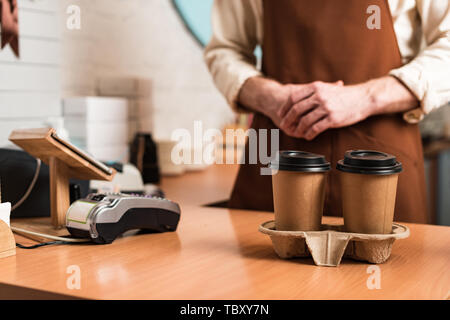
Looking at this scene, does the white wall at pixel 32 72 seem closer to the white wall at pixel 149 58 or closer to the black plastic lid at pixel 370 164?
the white wall at pixel 149 58

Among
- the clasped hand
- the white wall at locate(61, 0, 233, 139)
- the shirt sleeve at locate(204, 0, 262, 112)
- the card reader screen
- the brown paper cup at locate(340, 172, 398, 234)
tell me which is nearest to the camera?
the brown paper cup at locate(340, 172, 398, 234)

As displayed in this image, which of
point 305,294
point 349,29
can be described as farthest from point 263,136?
point 305,294

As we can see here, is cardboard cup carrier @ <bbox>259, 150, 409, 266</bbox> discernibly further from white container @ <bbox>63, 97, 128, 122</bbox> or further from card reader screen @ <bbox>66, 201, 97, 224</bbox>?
white container @ <bbox>63, 97, 128, 122</bbox>

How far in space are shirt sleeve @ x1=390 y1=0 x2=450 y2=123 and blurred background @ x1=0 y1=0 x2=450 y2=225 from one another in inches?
40.1

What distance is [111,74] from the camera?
7.47ft

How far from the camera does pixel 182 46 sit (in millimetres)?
2650

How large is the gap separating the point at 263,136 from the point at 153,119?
1.13 metres

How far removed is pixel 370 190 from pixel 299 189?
103 mm

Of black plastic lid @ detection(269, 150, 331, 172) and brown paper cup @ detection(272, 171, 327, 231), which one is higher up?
black plastic lid @ detection(269, 150, 331, 172)

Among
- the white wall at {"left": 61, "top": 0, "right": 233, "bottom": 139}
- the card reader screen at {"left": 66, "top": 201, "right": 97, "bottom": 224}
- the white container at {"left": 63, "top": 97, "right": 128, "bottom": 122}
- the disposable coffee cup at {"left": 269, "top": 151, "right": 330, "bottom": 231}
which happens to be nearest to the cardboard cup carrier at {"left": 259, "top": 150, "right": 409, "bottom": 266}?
the disposable coffee cup at {"left": 269, "top": 151, "right": 330, "bottom": 231}

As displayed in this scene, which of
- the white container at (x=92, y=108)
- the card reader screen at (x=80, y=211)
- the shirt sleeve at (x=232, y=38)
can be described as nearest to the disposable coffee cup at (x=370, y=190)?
the card reader screen at (x=80, y=211)

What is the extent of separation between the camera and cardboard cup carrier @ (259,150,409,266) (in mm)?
802


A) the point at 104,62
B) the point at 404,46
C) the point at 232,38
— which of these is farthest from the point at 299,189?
the point at 104,62
